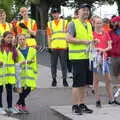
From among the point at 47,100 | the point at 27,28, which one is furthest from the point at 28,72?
the point at 27,28

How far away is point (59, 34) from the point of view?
14352mm

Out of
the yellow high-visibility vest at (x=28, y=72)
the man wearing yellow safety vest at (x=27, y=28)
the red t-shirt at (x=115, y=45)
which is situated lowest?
the yellow high-visibility vest at (x=28, y=72)

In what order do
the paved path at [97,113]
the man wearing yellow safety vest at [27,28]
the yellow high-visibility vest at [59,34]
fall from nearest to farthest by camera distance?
the paved path at [97,113], the man wearing yellow safety vest at [27,28], the yellow high-visibility vest at [59,34]

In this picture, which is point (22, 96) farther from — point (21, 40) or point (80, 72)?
point (80, 72)

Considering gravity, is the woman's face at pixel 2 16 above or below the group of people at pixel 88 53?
above

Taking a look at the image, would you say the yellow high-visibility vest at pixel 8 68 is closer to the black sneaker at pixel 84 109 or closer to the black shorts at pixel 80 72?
the black shorts at pixel 80 72

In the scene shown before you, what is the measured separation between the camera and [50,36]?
14523mm

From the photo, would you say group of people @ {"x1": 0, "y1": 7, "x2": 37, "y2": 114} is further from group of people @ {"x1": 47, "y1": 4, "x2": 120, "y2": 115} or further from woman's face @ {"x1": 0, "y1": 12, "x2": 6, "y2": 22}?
woman's face @ {"x1": 0, "y1": 12, "x2": 6, "y2": 22}

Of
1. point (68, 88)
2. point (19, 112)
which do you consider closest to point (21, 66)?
point (19, 112)

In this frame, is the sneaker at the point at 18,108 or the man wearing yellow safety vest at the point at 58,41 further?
the man wearing yellow safety vest at the point at 58,41

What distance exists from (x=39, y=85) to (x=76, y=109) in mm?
4609

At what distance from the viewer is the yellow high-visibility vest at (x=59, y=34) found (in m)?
14.3

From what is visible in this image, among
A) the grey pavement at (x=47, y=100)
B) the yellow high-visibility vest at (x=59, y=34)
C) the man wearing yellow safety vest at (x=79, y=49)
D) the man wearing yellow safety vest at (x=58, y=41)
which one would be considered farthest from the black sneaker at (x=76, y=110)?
the yellow high-visibility vest at (x=59, y=34)

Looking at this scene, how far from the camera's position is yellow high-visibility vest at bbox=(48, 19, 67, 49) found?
14.3 m
